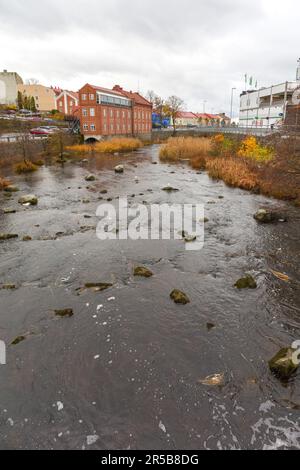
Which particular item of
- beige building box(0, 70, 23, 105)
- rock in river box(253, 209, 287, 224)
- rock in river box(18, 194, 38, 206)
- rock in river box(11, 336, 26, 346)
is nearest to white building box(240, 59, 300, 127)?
rock in river box(253, 209, 287, 224)

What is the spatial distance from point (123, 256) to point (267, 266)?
18.5 ft

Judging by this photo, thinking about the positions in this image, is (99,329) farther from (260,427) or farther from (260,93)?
(260,93)

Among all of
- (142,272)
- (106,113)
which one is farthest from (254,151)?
(106,113)

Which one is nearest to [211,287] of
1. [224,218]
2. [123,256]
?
[123,256]

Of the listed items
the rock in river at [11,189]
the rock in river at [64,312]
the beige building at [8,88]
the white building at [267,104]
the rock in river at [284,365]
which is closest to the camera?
the rock in river at [284,365]

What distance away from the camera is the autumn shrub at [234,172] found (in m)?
24.7

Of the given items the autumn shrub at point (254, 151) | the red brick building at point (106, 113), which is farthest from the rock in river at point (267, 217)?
the red brick building at point (106, 113)

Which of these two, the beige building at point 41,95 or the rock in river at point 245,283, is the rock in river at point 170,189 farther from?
the beige building at point 41,95

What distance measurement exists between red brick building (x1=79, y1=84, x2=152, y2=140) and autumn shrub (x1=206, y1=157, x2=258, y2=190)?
31.1m

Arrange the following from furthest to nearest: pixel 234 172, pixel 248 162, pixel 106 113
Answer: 1. pixel 106 113
2. pixel 248 162
3. pixel 234 172

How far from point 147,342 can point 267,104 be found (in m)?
75.8

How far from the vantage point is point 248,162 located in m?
27.5

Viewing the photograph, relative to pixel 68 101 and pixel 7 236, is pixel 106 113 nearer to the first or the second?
pixel 68 101

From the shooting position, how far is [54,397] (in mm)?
6574
